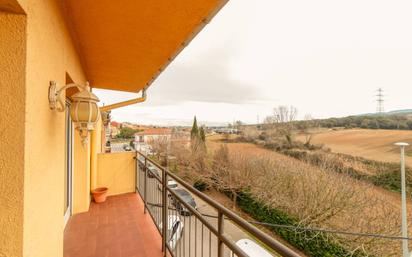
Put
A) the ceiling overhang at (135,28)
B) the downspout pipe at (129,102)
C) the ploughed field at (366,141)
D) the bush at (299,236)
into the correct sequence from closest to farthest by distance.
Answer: the ceiling overhang at (135,28)
the downspout pipe at (129,102)
the bush at (299,236)
the ploughed field at (366,141)

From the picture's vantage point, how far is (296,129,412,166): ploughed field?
1231 centimetres

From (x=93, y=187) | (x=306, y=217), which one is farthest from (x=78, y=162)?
(x=306, y=217)

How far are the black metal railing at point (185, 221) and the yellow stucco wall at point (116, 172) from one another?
0.78 ft

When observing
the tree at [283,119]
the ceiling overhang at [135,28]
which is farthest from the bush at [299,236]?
the tree at [283,119]

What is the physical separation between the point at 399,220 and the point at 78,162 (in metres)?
10.4

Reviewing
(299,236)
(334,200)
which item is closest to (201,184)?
(299,236)

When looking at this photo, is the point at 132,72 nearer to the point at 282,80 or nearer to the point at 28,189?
the point at 28,189

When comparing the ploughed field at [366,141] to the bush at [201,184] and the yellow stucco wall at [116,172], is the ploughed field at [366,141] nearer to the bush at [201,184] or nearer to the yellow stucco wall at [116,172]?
the bush at [201,184]

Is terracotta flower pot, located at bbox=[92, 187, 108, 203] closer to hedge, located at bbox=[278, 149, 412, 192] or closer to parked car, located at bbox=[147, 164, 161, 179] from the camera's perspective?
parked car, located at bbox=[147, 164, 161, 179]

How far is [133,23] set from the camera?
1486 millimetres

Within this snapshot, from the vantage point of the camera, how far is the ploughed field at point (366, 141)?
12314 mm

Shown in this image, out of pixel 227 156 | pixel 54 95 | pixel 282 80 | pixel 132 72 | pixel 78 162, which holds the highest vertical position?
pixel 282 80

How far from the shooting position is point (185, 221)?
8.43 ft

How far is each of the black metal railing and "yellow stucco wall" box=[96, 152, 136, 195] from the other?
238 mm
